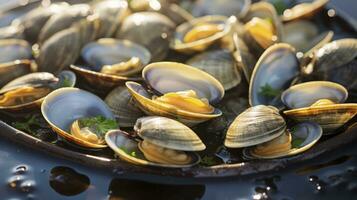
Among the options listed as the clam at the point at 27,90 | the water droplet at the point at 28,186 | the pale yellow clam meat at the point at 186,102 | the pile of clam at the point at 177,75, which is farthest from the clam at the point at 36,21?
the water droplet at the point at 28,186

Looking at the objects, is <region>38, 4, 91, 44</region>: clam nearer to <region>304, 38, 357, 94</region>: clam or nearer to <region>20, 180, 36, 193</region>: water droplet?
<region>20, 180, 36, 193</region>: water droplet

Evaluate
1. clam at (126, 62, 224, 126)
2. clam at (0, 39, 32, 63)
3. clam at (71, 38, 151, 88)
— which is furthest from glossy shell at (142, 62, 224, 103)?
clam at (0, 39, 32, 63)

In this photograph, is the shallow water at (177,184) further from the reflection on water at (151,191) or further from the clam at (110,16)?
the clam at (110,16)

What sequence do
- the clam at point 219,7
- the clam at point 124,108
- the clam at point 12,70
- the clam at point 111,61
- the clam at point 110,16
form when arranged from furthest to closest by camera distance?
the clam at point 219,7 < the clam at point 110,16 < the clam at point 12,70 < the clam at point 111,61 < the clam at point 124,108

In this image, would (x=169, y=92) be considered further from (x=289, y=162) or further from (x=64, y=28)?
(x=64, y=28)

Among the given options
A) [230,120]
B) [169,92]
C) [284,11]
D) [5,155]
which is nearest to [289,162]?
[230,120]
